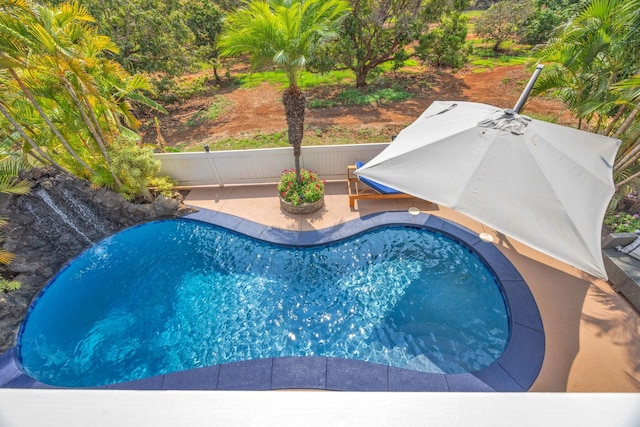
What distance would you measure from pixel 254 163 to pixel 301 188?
2068mm

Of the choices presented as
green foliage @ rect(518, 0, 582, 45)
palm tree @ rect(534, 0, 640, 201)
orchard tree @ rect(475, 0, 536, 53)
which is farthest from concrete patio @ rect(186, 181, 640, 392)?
orchard tree @ rect(475, 0, 536, 53)

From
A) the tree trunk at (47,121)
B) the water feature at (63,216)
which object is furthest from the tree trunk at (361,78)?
the water feature at (63,216)

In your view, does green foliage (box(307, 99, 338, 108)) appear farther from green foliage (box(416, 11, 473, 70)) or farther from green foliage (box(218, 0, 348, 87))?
green foliage (box(218, 0, 348, 87))

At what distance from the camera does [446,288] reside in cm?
661

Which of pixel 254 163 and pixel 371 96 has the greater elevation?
pixel 254 163

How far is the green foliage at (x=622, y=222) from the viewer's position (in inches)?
268

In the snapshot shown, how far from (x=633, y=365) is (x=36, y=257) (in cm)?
1424

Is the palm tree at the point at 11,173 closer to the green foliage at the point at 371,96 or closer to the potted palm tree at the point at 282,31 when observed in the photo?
the potted palm tree at the point at 282,31

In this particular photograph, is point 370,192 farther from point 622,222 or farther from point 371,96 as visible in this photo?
point 371,96

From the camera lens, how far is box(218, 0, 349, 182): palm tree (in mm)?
6207

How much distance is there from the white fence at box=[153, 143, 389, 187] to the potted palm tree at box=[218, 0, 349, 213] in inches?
111

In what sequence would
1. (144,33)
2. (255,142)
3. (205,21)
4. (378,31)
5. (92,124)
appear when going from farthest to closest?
Result: (205,21) < (378,31) < (144,33) < (255,142) < (92,124)

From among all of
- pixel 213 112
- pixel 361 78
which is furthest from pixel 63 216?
pixel 361 78

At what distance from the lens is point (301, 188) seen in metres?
8.68
